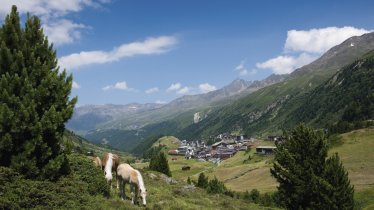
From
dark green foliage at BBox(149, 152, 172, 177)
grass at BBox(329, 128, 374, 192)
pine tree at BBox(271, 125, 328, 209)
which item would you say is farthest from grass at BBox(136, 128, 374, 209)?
pine tree at BBox(271, 125, 328, 209)

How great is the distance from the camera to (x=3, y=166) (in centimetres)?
1875

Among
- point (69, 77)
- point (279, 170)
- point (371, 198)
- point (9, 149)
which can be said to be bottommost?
point (371, 198)

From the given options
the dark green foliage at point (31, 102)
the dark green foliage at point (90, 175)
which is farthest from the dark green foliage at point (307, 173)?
the dark green foliage at point (31, 102)

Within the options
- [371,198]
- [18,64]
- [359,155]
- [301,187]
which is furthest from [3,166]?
[359,155]

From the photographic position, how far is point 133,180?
80.7 feet

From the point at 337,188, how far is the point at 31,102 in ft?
108

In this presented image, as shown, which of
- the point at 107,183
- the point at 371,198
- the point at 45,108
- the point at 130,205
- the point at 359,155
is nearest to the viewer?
the point at 45,108

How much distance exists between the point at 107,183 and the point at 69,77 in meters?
8.35

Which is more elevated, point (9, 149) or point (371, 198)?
point (9, 149)

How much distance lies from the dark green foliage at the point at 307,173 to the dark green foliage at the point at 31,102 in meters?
27.9

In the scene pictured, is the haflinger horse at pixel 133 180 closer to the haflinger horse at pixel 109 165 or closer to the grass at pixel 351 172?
the haflinger horse at pixel 109 165

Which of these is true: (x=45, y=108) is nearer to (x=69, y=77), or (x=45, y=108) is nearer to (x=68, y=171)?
(x=69, y=77)

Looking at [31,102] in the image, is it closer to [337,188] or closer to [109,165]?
[109,165]

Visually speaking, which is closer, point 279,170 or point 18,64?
point 18,64
